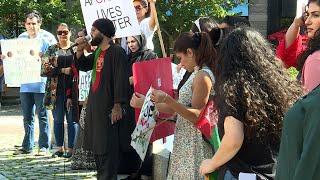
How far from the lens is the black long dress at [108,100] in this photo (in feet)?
18.1

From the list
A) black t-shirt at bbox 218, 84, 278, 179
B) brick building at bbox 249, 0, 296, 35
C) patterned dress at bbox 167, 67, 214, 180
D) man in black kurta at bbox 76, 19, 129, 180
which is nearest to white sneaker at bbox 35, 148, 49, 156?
man in black kurta at bbox 76, 19, 129, 180

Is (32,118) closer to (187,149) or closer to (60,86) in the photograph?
(60,86)

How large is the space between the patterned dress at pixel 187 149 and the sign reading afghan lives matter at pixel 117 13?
7.08 feet

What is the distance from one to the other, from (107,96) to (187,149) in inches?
67.9

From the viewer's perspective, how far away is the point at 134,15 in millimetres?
→ 6148

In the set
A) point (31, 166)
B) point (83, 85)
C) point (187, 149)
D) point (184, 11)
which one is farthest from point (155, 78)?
point (184, 11)

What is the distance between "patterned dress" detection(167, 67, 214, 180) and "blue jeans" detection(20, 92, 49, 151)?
14.1 ft

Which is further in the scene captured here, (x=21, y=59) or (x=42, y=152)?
(x=42, y=152)

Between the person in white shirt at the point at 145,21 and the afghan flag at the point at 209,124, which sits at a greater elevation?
the person in white shirt at the point at 145,21

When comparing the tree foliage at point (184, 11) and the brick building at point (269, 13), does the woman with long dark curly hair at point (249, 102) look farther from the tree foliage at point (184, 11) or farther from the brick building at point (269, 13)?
the brick building at point (269, 13)

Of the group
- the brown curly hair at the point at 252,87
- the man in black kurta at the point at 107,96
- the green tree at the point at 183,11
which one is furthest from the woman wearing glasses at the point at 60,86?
the green tree at the point at 183,11

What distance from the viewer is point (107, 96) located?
556 centimetres

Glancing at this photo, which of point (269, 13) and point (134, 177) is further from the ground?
point (269, 13)

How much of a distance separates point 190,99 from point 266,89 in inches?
A: 45.0
